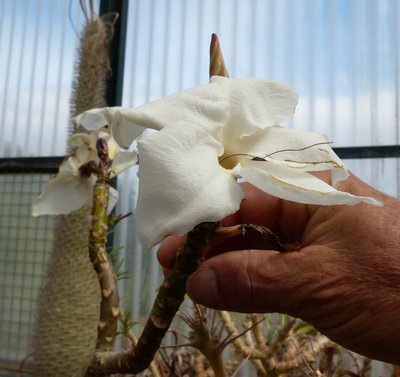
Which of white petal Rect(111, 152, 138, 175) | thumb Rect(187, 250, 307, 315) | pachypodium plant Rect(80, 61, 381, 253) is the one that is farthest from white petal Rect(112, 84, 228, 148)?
white petal Rect(111, 152, 138, 175)

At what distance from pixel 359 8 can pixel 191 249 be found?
167 cm

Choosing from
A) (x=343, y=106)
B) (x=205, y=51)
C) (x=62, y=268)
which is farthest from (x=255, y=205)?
(x=205, y=51)

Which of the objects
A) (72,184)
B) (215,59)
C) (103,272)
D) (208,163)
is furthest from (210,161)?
(72,184)

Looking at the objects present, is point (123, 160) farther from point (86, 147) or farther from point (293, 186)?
point (293, 186)

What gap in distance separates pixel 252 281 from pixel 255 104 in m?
0.15

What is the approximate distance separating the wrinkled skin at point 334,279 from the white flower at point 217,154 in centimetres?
8

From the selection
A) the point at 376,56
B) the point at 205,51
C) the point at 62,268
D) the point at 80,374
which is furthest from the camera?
the point at 205,51

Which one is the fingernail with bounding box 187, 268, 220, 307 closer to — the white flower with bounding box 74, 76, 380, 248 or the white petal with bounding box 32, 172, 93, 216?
the white flower with bounding box 74, 76, 380, 248

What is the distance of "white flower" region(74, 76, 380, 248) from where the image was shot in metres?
0.24

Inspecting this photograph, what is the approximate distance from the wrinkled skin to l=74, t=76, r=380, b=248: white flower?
0.08 m

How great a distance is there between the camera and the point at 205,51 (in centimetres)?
181

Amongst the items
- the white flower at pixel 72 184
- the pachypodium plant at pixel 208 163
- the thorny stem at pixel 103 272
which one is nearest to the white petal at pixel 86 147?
the white flower at pixel 72 184

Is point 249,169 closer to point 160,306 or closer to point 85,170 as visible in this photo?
point 160,306

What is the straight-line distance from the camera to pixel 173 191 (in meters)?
0.23
